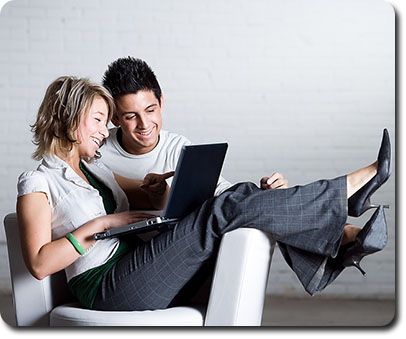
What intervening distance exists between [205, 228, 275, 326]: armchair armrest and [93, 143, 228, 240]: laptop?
0.64 feet

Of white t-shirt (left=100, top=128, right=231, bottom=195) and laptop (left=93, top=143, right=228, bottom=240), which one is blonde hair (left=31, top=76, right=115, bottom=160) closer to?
laptop (left=93, top=143, right=228, bottom=240)

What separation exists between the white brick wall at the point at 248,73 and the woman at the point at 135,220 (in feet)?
5.41

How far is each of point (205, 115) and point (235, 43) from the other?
46 cm

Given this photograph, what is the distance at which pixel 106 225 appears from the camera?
1942 millimetres

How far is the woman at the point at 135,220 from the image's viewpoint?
181cm

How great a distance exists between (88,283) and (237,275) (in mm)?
472

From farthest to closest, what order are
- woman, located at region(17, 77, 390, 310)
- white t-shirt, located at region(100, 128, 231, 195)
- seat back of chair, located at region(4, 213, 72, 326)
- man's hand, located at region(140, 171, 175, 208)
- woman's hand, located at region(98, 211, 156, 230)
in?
white t-shirt, located at region(100, 128, 231, 195) < man's hand, located at region(140, 171, 175, 208) < seat back of chair, located at region(4, 213, 72, 326) < woman's hand, located at region(98, 211, 156, 230) < woman, located at region(17, 77, 390, 310)

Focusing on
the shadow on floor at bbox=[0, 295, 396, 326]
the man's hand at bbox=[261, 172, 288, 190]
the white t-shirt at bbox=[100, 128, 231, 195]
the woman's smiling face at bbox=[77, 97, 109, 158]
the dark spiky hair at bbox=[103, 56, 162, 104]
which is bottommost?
the shadow on floor at bbox=[0, 295, 396, 326]

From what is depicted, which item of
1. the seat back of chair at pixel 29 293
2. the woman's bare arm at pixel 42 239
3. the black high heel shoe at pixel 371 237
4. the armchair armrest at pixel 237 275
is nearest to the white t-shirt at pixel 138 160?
the seat back of chair at pixel 29 293

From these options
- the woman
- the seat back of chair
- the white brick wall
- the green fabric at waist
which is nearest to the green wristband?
the woman

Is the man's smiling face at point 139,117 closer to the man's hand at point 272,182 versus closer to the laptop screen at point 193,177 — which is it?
the laptop screen at point 193,177

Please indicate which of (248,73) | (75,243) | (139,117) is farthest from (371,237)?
(248,73)

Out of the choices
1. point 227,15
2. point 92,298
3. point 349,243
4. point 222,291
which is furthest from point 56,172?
point 227,15

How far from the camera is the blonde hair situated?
2039mm
